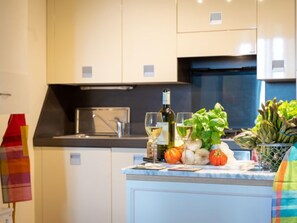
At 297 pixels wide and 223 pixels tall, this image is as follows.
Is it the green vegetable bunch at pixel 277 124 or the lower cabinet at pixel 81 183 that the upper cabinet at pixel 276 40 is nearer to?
the lower cabinet at pixel 81 183

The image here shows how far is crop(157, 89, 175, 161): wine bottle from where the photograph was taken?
2.16 meters

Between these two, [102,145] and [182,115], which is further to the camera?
[102,145]

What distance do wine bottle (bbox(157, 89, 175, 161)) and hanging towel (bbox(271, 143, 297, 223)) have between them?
61 centimetres

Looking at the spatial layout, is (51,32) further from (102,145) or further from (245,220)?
(245,220)

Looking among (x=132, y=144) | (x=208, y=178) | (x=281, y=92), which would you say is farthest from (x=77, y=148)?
(x=208, y=178)

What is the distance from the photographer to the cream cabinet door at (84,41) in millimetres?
3869

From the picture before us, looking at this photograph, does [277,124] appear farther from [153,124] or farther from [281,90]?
[281,90]

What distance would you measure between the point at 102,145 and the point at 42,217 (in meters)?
0.81

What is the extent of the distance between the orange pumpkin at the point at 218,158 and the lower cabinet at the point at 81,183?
151cm

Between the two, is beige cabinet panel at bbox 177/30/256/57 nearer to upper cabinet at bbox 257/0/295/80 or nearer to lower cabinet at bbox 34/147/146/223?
upper cabinet at bbox 257/0/295/80

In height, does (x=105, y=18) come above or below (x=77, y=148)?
above

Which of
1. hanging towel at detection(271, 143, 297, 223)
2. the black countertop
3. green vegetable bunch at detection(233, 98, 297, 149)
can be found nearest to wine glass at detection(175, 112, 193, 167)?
green vegetable bunch at detection(233, 98, 297, 149)

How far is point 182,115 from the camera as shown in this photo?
2123 mm

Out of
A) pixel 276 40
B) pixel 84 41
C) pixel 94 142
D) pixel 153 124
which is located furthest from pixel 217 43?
pixel 153 124
